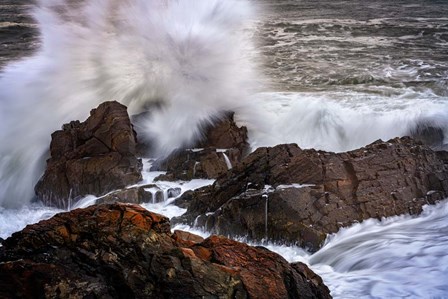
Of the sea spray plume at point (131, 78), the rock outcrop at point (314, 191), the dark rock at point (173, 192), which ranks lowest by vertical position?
the dark rock at point (173, 192)

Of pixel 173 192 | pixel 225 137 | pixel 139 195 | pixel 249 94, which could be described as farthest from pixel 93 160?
pixel 249 94

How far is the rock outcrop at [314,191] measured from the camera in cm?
692

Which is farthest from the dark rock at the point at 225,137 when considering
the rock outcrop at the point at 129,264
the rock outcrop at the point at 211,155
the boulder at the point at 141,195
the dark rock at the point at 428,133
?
the rock outcrop at the point at 129,264

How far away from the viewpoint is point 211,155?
30.2 ft

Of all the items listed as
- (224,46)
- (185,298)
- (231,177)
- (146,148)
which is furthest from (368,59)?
(185,298)

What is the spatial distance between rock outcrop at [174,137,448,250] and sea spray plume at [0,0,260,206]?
9.13 ft

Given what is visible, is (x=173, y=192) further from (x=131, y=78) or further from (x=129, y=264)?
(x=131, y=78)

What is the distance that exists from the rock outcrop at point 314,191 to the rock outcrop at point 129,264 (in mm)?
2009

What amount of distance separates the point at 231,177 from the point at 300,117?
405 cm

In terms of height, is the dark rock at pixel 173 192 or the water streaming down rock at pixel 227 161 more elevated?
the water streaming down rock at pixel 227 161

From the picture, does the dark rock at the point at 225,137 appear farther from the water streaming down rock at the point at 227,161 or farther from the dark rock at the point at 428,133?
the dark rock at the point at 428,133

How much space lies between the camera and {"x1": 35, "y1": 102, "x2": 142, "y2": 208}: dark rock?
8.80 meters

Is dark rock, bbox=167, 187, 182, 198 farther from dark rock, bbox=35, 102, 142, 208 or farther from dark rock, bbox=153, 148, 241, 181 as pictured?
dark rock, bbox=35, 102, 142, 208

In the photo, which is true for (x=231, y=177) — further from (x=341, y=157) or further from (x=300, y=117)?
(x=300, y=117)
